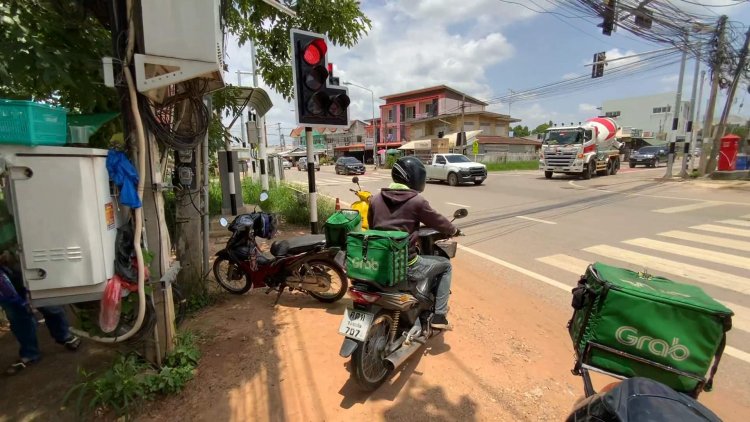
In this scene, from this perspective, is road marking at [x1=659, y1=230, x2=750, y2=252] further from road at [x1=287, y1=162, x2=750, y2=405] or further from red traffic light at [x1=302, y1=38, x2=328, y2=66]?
red traffic light at [x1=302, y1=38, x2=328, y2=66]

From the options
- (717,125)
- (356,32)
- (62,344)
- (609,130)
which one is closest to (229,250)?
(62,344)

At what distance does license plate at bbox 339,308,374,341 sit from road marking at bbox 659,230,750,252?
279 inches

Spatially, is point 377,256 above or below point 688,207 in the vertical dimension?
above

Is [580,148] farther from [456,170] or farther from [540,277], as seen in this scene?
[540,277]

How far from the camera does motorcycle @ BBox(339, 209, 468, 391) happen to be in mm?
2621

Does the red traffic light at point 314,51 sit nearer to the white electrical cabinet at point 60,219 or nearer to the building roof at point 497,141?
the white electrical cabinet at point 60,219

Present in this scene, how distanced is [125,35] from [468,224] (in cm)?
768

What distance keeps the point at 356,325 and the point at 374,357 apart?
32 centimetres

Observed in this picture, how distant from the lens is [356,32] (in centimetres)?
556

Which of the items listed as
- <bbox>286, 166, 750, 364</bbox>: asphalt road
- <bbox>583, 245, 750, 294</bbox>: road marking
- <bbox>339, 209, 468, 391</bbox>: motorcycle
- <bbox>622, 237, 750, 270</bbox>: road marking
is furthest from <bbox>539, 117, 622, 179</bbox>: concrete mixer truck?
<bbox>339, 209, 468, 391</bbox>: motorcycle

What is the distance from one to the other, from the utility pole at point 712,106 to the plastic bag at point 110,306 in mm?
20590

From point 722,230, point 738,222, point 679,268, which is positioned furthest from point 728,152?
point 679,268

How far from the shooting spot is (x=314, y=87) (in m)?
4.73

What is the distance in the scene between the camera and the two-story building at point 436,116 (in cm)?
4172
